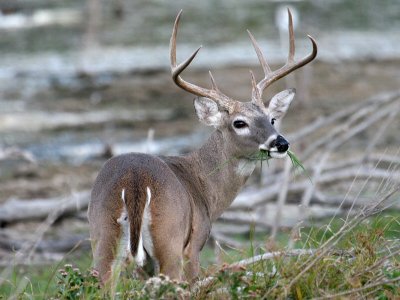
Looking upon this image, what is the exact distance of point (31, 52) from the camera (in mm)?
21516

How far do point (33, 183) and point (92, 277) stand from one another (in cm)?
Result: 828

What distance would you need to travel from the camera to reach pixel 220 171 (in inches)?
294

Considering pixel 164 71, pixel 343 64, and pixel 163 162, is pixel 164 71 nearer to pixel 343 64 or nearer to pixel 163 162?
pixel 343 64

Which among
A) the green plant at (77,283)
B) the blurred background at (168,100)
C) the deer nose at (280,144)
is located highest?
the deer nose at (280,144)

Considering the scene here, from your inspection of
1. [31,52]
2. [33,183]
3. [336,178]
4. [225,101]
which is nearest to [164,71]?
[31,52]

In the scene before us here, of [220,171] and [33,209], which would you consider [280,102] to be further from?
[33,209]

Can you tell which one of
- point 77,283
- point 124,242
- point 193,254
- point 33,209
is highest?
point 124,242

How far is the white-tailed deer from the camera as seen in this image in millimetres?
5961

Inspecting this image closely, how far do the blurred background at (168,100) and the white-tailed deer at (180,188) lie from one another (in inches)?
70.9

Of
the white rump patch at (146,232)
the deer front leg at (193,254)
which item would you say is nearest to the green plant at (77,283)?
the white rump patch at (146,232)

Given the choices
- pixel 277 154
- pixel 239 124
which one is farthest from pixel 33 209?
pixel 277 154

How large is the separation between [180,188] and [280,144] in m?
0.73

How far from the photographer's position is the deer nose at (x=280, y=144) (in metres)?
6.79

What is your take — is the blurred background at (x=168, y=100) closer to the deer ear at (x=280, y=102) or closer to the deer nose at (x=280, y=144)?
the deer ear at (x=280, y=102)
